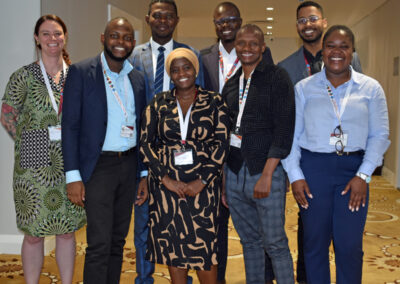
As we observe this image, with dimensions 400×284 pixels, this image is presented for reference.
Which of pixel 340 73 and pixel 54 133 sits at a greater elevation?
pixel 340 73

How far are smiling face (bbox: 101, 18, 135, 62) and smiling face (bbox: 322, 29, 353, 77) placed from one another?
115 cm

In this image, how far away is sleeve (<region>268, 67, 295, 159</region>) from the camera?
8.08 ft

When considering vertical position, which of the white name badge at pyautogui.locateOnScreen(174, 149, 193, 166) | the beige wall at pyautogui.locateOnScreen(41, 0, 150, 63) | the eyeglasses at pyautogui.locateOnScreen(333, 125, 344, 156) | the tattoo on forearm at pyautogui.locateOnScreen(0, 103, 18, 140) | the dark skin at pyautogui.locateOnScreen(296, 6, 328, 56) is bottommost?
the white name badge at pyautogui.locateOnScreen(174, 149, 193, 166)

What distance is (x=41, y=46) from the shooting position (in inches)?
113

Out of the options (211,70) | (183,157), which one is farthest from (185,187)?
(211,70)

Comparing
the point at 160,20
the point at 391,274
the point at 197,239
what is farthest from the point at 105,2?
the point at 391,274

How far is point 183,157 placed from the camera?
8.15ft

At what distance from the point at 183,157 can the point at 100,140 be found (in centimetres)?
49

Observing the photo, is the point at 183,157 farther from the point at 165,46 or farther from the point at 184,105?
the point at 165,46

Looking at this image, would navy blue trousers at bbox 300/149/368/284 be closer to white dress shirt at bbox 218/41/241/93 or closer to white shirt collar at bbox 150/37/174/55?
white dress shirt at bbox 218/41/241/93

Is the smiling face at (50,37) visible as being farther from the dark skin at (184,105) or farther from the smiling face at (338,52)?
the smiling face at (338,52)

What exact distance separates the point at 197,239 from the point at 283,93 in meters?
0.97

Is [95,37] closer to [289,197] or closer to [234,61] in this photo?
[234,61]

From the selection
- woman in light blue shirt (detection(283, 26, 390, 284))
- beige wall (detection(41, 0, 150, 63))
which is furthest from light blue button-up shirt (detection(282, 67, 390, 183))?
beige wall (detection(41, 0, 150, 63))
